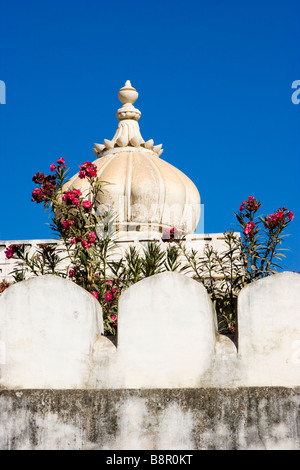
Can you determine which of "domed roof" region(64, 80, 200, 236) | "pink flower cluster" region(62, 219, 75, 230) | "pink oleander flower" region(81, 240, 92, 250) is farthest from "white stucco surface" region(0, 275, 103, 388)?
"domed roof" region(64, 80, 200, 236)

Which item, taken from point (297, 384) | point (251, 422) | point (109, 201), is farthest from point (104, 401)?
point (109, 201)

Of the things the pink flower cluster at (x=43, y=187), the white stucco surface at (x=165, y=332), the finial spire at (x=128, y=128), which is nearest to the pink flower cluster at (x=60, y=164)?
the pink flower cluster at (x=43, y=187)

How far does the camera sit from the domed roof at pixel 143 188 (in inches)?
543

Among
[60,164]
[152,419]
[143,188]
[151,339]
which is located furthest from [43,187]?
[143,188]

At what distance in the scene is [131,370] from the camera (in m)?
4.59

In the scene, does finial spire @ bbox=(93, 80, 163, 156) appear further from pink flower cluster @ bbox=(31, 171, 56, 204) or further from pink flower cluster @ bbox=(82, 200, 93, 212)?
pink flower cluster @ bbox=(82, 200, 93, 212)

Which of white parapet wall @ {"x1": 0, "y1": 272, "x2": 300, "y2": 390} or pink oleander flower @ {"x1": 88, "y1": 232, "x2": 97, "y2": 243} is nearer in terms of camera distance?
white parapet wall @ {"x1": 0, "y1": 272, "x2": 300, "y2": 390}

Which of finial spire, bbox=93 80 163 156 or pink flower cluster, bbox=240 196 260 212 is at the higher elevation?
finial spire, bbox=93 80 163 156

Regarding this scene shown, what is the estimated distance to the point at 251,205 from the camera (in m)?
7.43

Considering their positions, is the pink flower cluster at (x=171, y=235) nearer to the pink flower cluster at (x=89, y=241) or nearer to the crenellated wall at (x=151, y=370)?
the pink flower cluster at (x=89, y=241)

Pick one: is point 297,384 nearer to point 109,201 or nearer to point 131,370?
point 131,370

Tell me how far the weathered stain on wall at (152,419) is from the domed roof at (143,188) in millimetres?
8505

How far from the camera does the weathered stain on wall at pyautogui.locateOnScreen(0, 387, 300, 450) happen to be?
4.33 metres
